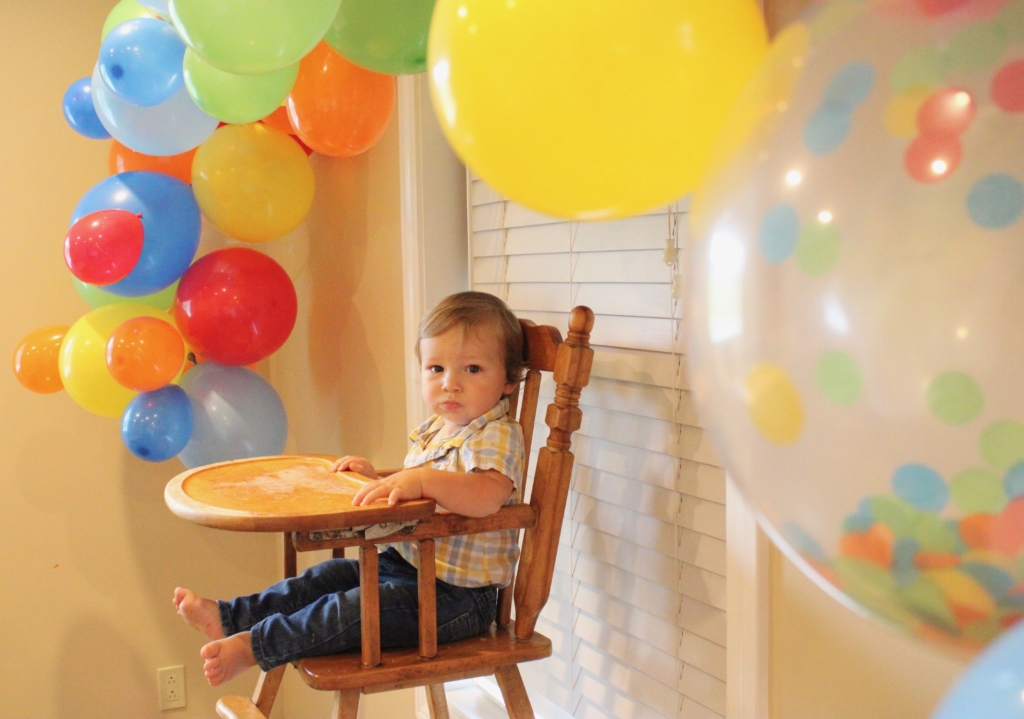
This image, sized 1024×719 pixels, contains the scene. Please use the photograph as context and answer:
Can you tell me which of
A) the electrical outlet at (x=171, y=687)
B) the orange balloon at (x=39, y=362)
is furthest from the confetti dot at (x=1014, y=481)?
the electrical outlet at (x=171, y=687)

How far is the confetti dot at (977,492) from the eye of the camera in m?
0.56

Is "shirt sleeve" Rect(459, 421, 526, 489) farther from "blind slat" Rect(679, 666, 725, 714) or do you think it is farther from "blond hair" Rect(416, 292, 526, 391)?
"blind slat" Rect(679, 666, 725, 714)

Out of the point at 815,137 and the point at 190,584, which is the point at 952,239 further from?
the point at 190,584

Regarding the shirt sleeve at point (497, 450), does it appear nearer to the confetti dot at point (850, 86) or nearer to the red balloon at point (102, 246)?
the red balloon at point (102, 246)

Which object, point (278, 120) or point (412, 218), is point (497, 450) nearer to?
point (412, 218)

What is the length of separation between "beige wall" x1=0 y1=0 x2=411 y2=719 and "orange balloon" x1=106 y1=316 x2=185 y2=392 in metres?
0.56

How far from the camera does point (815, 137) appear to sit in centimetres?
60

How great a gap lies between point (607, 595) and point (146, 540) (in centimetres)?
167

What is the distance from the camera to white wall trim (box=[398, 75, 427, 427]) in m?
2.16

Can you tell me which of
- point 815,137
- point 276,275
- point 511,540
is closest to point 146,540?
point 276,275

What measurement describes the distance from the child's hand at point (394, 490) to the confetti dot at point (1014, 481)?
0.96 meters

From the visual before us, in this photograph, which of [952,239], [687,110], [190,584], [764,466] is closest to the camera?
[952,239]

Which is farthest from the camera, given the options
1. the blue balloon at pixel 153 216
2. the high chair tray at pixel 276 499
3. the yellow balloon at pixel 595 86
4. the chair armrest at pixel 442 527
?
the blue balloon at pixel 153 216

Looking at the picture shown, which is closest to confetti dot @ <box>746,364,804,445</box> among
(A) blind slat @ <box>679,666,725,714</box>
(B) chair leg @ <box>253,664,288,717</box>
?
(A) blind slat @ <box>679,666,725,714</box>
